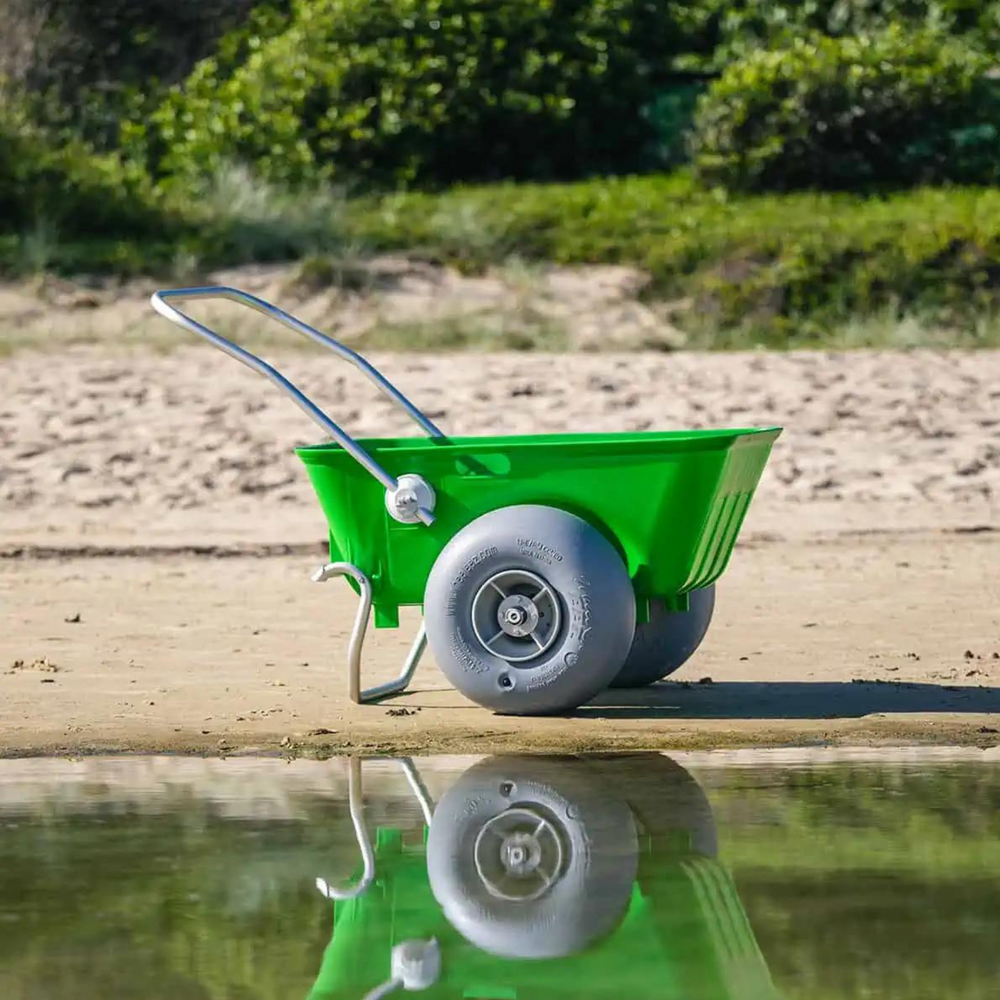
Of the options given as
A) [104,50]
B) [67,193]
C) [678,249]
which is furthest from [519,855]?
[104,50]

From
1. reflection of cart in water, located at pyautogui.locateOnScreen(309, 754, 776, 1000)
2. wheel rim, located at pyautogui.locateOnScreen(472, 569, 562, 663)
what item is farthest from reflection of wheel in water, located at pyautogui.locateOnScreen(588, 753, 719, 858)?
wheel rim, located at pyautogui.locateOnScreen(472, 569, 562, 663)

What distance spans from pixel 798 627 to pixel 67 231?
9.83 meters

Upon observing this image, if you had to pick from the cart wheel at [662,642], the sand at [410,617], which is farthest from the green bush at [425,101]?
the cart wheel at [662,642]

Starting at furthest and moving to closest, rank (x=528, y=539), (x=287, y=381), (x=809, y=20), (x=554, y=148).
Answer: (x=809, y=20) < (x=554, y=148) < (x=287, y=381) < (x=528, y=539)

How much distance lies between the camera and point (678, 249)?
1605 centimetres

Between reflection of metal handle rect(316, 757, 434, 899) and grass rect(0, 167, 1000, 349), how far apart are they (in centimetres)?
896

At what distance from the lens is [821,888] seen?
14.7ft

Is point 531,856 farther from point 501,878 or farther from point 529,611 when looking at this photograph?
point 529,611

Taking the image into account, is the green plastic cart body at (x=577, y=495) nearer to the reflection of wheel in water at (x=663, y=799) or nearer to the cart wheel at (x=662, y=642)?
the cart wheel at (x=662, y=642)

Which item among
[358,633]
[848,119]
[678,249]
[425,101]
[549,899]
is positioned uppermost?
[549,899]

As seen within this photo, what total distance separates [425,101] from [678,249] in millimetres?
3043

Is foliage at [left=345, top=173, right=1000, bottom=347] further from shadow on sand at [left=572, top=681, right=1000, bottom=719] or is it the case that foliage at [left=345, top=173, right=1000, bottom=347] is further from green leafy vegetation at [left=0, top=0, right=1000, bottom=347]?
shadow on sand at [left=572, top=681, right=1000, bottom=719]

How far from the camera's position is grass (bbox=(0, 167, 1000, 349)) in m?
15.1

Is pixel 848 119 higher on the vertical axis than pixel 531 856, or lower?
lower
